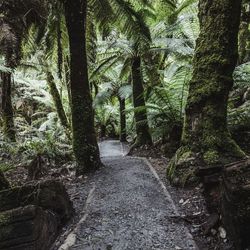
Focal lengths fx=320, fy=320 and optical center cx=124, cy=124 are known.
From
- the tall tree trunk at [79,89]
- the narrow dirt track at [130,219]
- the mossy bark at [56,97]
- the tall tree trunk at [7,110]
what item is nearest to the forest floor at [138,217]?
the narrow dirt track at [130,219]

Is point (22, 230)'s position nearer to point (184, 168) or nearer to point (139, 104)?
point (184, 168)

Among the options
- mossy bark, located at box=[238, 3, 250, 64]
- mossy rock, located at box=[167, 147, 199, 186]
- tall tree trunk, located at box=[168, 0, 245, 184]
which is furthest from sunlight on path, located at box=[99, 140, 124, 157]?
tall tree trunk, located at box=[168, 0, 245, 184]

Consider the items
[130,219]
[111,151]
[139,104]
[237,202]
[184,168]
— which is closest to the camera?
[237,202]

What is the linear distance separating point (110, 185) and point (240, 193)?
80.6 inches

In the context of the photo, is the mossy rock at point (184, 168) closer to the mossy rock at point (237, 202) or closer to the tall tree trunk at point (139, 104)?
the mossy rock at point (237, 202)

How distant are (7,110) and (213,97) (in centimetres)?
544

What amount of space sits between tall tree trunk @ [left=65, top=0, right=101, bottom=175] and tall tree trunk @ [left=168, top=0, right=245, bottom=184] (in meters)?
1.62

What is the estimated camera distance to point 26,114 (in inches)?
599

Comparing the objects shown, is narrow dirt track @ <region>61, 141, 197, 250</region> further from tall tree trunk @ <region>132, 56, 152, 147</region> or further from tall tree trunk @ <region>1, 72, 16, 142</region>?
tall tree trunk @ <region>1, 72, 16, 142</region>

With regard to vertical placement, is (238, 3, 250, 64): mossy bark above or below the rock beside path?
above

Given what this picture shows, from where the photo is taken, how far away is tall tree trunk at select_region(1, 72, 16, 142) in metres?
7.32

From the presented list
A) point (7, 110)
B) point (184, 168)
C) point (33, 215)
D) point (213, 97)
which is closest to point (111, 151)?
point (7, 110)

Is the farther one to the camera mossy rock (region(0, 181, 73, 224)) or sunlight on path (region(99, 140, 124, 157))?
sunlight on path (region(99, 140, 124, 157))

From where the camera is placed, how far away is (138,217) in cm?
273
